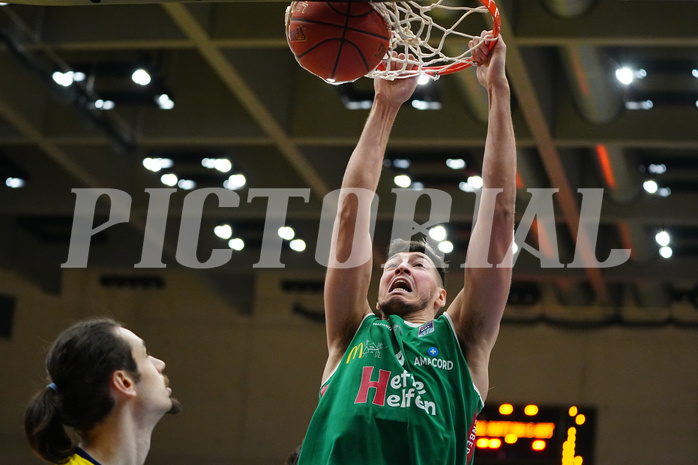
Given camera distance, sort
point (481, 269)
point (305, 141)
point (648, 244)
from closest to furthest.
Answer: point (481, 269) < point (305, 141) < point (648, 244)

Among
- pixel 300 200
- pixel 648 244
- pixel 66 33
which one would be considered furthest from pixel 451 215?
pixel 66 33

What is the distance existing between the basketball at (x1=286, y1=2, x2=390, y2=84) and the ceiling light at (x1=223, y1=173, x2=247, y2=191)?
6.23 meters

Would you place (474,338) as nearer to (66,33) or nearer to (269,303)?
(66,33)

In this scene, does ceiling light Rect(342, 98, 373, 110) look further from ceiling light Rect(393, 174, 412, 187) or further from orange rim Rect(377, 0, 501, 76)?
orange rim Rect(377, 0, 501, 76)

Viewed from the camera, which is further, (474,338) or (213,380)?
(213,380)

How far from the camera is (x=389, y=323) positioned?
11.6 ft

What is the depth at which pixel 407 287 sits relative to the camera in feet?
12.2

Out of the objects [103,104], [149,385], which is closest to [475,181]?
[103,104]

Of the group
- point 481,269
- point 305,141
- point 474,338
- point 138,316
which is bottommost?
point 474,338

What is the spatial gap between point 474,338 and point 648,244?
7967 millimetres

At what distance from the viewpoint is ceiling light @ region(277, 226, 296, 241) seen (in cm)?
1126

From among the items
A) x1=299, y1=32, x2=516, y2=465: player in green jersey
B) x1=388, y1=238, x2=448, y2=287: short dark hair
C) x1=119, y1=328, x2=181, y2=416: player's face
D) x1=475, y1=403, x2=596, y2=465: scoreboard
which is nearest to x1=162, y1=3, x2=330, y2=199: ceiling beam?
x1=475, y1=403, x2=596, y2=465: scoreboard

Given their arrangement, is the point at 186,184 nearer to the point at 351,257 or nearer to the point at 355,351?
the point at 351,257

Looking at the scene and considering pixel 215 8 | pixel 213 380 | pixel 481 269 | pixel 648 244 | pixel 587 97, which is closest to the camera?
pixel 481 269
